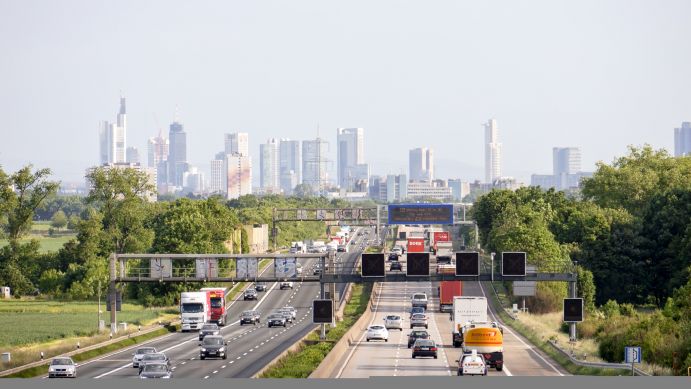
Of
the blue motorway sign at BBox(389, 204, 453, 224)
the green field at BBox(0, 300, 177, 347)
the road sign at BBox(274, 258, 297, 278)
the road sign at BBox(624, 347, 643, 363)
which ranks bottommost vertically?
the green field at BBox(0, 300, 177, 347)

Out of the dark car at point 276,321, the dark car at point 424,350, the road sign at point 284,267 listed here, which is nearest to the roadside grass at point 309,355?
the road sign at point 284,267

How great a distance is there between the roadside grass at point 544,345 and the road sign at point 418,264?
33.9 feet

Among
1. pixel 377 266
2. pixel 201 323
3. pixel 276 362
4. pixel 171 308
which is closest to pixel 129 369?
pixel 276 362

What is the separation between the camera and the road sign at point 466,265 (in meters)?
103

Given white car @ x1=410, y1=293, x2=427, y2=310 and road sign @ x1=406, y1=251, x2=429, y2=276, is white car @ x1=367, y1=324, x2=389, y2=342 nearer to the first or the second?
road sign @ x1=406, y1=251, x2=429, y2=276

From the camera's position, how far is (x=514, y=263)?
105 meters

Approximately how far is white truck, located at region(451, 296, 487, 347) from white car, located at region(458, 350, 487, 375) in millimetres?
26739

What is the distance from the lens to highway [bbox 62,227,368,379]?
86.4 metres

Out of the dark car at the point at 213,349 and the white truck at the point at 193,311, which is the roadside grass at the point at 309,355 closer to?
the dark car at the point at 213,349

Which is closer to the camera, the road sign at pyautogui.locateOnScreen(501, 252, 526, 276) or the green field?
the road sign at pyautogui.locateOnScreen(501, 252, 526, 276)

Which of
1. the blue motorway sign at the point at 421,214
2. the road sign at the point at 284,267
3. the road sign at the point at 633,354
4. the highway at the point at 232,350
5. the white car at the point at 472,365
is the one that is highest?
the blue motorway sign at the point at 421,214

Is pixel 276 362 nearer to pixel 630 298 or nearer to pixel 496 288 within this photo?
pixel 630 298

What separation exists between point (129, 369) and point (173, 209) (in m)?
92.3

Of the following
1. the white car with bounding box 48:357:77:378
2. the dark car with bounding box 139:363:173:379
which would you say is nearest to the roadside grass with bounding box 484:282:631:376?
the dark car with bounding box 139:363:173:379
